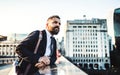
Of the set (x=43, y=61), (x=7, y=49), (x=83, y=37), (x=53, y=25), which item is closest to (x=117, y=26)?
(x=7, y=49)

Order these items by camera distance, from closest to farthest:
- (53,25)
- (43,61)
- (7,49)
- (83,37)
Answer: (43,61), (53,25), (7,49), (83,37)

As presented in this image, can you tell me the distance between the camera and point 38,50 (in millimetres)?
1641

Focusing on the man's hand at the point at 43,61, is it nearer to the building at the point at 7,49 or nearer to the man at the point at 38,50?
the man at the point at 38,50

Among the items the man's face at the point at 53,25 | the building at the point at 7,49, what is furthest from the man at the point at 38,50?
the building at the point at 7,49

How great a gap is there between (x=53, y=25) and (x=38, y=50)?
178 mm

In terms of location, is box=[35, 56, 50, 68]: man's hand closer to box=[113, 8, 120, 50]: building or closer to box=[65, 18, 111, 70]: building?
box=[65, 18, 111, 70]: building

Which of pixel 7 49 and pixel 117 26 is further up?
pixel 117 26

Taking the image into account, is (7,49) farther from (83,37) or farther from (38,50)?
(83,37)

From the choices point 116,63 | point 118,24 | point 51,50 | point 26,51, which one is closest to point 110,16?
point 118,24

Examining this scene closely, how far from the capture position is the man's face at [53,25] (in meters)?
1.62

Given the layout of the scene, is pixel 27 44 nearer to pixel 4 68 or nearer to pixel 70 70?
pixel 70 70

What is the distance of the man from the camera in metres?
1.54

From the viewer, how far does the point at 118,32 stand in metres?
2.77

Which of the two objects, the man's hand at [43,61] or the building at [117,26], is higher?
the building at [117,26]
